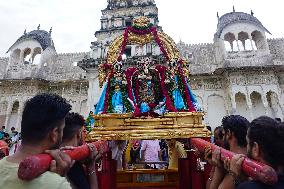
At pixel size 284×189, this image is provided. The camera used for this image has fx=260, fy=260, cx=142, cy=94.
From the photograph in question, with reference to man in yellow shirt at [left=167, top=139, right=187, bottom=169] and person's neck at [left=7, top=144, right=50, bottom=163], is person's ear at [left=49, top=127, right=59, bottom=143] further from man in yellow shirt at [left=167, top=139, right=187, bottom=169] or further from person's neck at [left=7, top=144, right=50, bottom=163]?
man in yellow shirt at [left=167, top=139, right=187, bottom=169]

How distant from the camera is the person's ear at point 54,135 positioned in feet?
6.28

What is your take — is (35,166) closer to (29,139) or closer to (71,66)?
(29,139)

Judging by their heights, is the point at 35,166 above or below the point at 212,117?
below

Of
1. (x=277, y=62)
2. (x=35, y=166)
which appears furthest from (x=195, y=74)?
(x=35, y=166)

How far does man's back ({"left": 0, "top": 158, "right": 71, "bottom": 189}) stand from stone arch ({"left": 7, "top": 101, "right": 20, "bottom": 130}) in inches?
875

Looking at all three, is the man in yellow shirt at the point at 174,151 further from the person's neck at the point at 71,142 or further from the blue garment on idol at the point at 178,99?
the person's neck at the point at 71,142

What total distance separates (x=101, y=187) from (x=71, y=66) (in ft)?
67.9

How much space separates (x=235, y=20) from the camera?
21422 mm

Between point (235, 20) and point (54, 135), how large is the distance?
22149 mm

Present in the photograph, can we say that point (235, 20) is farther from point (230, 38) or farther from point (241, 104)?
point (241, 104)

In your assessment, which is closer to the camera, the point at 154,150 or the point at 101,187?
the point at 101,187

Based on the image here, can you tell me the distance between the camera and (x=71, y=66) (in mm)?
24578

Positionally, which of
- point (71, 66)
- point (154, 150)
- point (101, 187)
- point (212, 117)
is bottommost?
point (101, 187)

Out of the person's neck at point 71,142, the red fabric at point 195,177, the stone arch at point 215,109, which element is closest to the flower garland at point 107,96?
the red fabric at point 195,177
